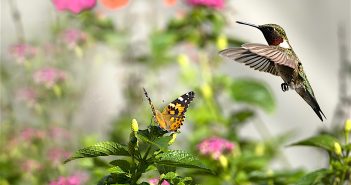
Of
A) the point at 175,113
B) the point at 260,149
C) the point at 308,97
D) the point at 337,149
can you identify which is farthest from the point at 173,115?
the point at 260,149

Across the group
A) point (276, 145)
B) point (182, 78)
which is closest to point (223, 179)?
point (182, 78)

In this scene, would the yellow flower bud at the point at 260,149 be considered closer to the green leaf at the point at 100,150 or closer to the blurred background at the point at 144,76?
the blurred background at the point at 144,76

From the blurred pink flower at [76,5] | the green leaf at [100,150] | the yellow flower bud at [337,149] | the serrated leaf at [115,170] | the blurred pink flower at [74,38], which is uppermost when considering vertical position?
the blurred pink flower at [76,5]

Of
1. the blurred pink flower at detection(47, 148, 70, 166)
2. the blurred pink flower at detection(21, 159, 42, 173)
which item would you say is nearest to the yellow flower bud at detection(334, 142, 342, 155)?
the blurred pink flower at detection(47, 148, 70, 166)

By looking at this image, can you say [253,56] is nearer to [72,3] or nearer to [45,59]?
[72,3]

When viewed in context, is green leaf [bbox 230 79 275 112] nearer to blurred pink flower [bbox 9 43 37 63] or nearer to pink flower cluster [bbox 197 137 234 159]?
pink flower cluster [bbox 197 137 234 159]

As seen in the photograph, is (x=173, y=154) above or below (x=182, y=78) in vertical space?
below

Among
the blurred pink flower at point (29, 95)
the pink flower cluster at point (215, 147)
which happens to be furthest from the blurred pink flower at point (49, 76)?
the pink flower cluster at point (215, 147)
